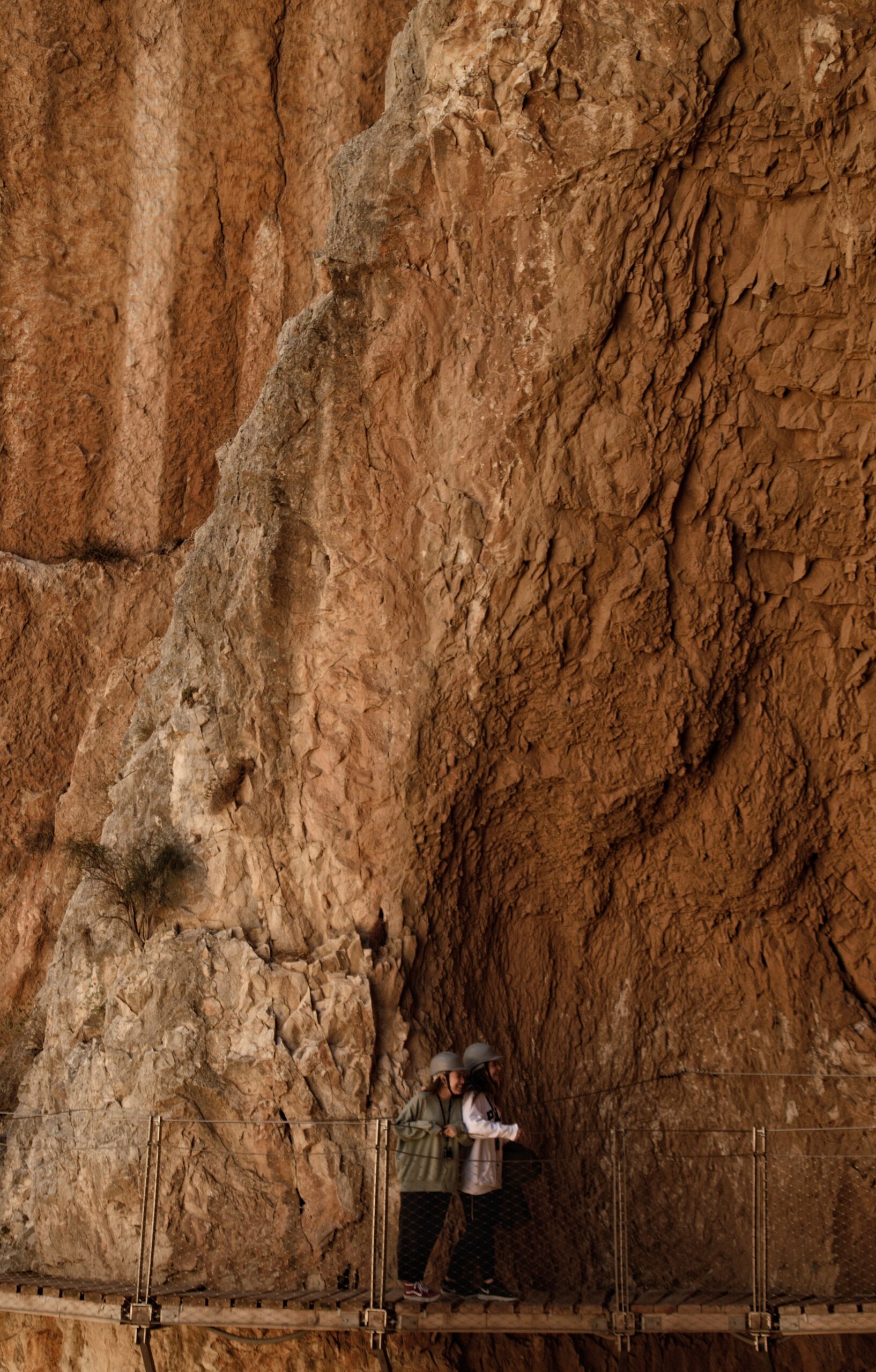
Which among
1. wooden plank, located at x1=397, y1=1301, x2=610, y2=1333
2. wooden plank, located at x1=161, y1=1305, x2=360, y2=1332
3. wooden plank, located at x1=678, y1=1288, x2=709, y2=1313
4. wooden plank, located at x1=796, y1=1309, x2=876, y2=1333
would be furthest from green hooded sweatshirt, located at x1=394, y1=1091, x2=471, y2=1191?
wooden plank, located at x1=796, y1=1309, x2=876, y2=1333

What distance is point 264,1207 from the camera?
780 cm

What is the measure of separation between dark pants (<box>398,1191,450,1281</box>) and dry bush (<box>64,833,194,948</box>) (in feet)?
8.91

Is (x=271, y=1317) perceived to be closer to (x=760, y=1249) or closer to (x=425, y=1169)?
(x=425, y=1169)

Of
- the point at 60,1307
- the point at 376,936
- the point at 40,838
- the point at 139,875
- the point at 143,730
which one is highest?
the point at 143,730

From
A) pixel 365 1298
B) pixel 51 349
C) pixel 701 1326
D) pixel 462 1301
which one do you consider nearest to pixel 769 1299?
pixel 701 1326

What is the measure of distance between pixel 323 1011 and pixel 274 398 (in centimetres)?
400

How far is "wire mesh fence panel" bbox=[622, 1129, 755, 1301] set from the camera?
898 centimetres

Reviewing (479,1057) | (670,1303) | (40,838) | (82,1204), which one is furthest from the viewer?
(40,838)

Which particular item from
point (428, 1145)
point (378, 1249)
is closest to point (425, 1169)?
point (428, 1145)

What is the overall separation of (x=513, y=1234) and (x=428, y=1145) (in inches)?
62.2

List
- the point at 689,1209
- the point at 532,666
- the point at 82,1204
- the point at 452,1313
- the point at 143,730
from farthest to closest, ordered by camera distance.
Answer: the point at 143,730
the point at 689,1209
the point at 532,666
the point at 82,1204
the point at 452,1313

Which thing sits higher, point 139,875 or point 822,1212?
point 139,875

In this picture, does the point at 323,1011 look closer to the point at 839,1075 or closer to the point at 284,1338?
the point at 284,1338

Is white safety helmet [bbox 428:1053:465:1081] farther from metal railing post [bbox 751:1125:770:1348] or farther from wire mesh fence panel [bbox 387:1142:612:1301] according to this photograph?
metal railing post [bbox 751:1125:770:1348]
